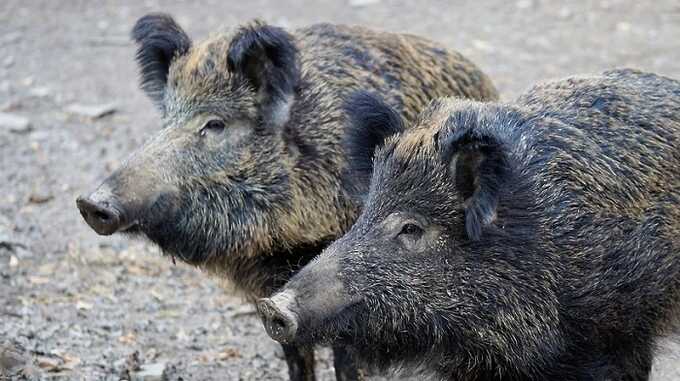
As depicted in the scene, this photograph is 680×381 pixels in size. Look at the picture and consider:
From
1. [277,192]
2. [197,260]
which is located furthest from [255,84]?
[197,260]

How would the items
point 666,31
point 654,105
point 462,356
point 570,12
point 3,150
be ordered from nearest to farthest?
point 462,356
point 654,105
point 3,150
point 666,31
point 570,12

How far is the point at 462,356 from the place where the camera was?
4637mm

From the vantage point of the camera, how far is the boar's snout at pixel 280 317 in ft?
13.3

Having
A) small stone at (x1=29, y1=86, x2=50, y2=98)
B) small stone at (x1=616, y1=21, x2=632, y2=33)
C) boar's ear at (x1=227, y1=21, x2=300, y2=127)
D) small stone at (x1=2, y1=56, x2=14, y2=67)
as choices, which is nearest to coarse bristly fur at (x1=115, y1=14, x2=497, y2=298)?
boar's ear at (x1=227, y1=21, x2=300, y2=127)

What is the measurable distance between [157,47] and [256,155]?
0.92 metres

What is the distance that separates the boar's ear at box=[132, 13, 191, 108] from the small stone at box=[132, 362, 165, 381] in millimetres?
1487

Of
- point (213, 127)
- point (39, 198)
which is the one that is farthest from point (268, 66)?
point (39, 198)

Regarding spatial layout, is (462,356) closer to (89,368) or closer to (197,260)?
(197,260)

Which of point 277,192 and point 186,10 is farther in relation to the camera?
point 186,10

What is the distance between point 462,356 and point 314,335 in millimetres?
750

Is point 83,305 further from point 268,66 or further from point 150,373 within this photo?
point 268,66

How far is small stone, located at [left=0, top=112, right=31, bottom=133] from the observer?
10.1m

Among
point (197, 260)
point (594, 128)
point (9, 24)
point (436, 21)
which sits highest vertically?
point (594, 128)

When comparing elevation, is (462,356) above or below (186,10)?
above
